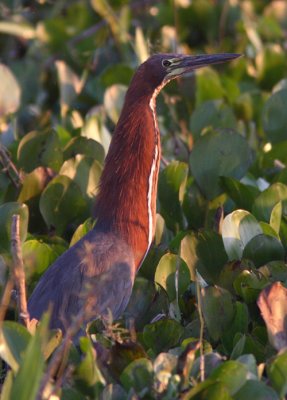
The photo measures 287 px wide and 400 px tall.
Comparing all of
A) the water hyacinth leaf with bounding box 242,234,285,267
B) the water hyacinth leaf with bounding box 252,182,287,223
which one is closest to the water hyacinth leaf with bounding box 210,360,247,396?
the water hyacinth leaf with bounding box 242,234,285,267

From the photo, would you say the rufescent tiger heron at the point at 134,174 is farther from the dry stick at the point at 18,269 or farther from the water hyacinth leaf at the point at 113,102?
the water hyacinth leaf at the point at 113,102

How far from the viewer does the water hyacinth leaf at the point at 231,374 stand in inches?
141

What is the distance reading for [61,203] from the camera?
5.31m

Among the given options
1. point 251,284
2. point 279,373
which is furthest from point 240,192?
point 279,373

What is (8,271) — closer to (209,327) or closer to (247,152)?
(209,327)

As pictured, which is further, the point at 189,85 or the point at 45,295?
the point at 189,85

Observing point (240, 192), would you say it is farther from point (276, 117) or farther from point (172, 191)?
point (276, 117)

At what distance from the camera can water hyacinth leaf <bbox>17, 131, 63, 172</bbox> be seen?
18.8 feet

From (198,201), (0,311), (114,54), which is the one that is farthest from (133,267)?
(114,54)

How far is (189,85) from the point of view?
7273mm

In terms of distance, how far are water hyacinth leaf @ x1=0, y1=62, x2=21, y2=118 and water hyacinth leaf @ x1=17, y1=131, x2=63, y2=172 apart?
1.14m

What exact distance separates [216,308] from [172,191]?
1289mm

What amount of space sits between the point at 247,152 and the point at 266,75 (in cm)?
229

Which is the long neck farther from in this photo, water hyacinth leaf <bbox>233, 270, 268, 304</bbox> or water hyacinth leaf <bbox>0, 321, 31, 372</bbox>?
water hyacinth leaf <bbox>0, 321, 31, 372</bbox>
